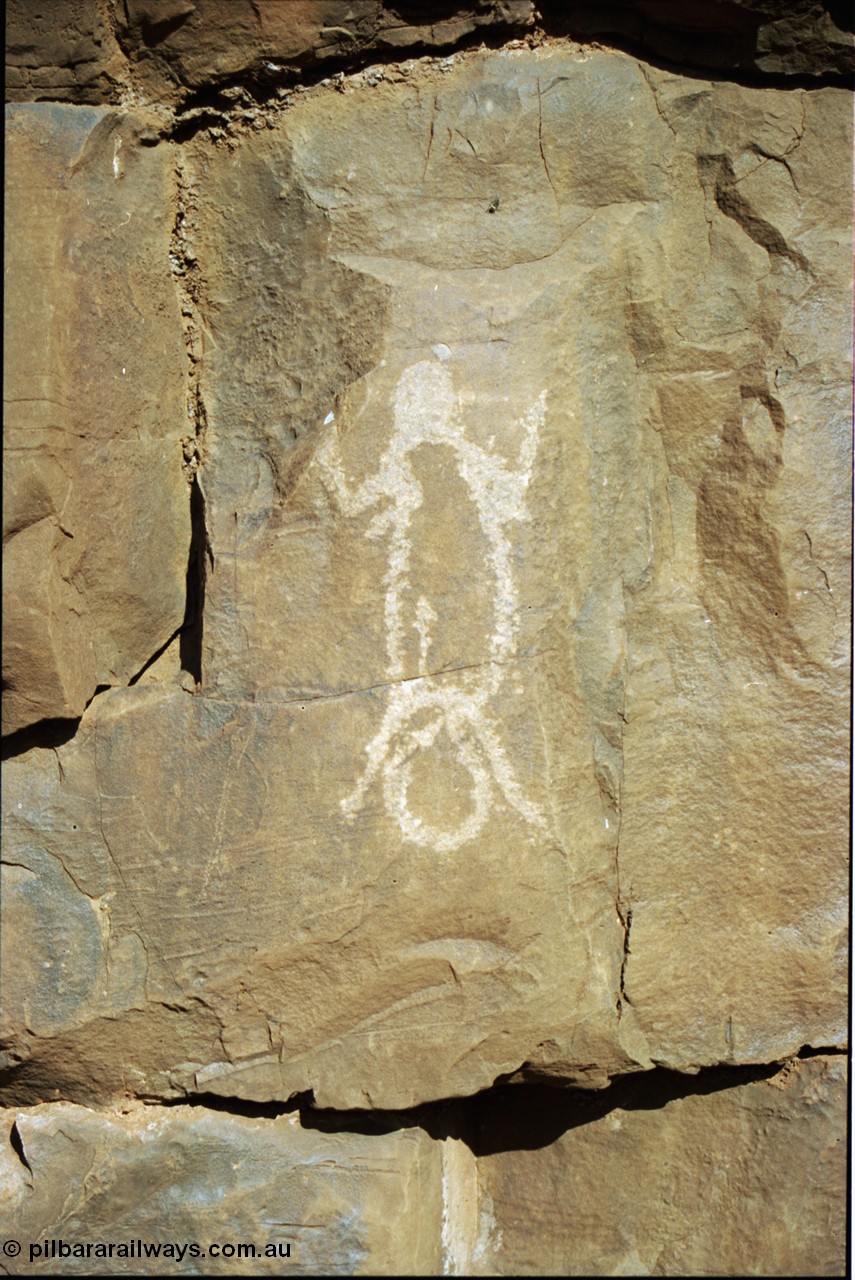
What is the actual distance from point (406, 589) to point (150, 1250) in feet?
4.35

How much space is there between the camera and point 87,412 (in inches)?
87.4

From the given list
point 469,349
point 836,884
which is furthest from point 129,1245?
point 469,349

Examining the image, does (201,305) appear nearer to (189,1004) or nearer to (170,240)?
(170,240)

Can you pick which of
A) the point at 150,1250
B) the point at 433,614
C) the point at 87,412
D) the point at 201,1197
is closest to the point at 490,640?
the point at 433,614

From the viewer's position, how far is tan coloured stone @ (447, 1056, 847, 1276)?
235cm

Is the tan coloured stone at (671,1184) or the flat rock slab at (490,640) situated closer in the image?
the flat rock slab at (490,640)

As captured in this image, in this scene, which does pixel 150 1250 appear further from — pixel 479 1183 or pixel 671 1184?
pixel 671 1184

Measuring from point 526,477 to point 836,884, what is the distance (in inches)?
38.8

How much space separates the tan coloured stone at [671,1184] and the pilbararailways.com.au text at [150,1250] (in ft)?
1.28

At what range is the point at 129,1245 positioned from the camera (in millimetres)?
2178

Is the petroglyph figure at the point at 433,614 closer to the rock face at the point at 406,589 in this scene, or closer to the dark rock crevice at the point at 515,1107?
the rock face at the point at 406,589

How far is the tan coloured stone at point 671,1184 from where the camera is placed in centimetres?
235

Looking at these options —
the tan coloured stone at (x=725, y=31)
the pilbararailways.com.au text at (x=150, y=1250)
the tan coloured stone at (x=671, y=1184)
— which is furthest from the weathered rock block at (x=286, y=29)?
the pilbararailways.com.au text at (x=150, y=1250)

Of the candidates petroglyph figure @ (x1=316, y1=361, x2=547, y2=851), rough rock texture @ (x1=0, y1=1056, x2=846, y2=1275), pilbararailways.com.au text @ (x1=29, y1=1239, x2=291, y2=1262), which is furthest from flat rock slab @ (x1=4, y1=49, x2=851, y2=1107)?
pilbararailways.com.au text @ (x1=29, y1=1239, x2=291, y2=1262)
